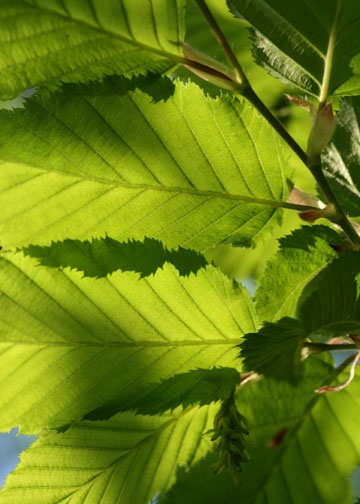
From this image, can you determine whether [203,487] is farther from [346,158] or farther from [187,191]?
[346,158]

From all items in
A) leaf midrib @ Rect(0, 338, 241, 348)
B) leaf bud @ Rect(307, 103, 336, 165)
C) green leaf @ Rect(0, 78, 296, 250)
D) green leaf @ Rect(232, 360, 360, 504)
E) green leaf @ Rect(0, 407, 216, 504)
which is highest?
→ green leaf @ Rect(0, 78, 296, 250)

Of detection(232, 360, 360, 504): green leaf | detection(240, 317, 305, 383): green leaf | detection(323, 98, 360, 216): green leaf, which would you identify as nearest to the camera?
detection(240, 317, 305, 383): green leaf

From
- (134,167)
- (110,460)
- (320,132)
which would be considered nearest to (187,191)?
(134,167)

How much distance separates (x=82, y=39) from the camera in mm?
741

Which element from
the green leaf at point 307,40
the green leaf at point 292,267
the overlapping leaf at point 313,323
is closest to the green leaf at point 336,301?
the overlapping leaf at point 313,323

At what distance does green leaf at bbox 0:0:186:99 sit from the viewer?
2.34 ft

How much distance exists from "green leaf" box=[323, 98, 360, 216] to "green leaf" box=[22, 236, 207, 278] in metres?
0.32

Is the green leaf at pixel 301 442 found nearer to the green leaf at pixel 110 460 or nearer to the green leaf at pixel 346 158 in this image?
the green leaf at pixel 110 460

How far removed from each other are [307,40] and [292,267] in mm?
271

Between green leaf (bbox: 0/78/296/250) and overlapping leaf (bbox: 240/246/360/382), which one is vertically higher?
green leaf (bbox: 0/78/296/250)

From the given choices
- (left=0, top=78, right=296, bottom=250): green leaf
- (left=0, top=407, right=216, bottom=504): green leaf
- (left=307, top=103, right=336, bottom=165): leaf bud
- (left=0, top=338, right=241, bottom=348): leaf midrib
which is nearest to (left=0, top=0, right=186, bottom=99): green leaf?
(left=0, top=78, right=296, bottom=250): green leaf

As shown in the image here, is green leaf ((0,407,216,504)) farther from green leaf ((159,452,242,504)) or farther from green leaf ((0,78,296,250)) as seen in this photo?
green leaf ((0,78,296,250))

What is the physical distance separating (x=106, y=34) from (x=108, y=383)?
1.29 ft

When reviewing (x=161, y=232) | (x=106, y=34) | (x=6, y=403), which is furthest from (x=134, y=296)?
(x=106, y=34)
